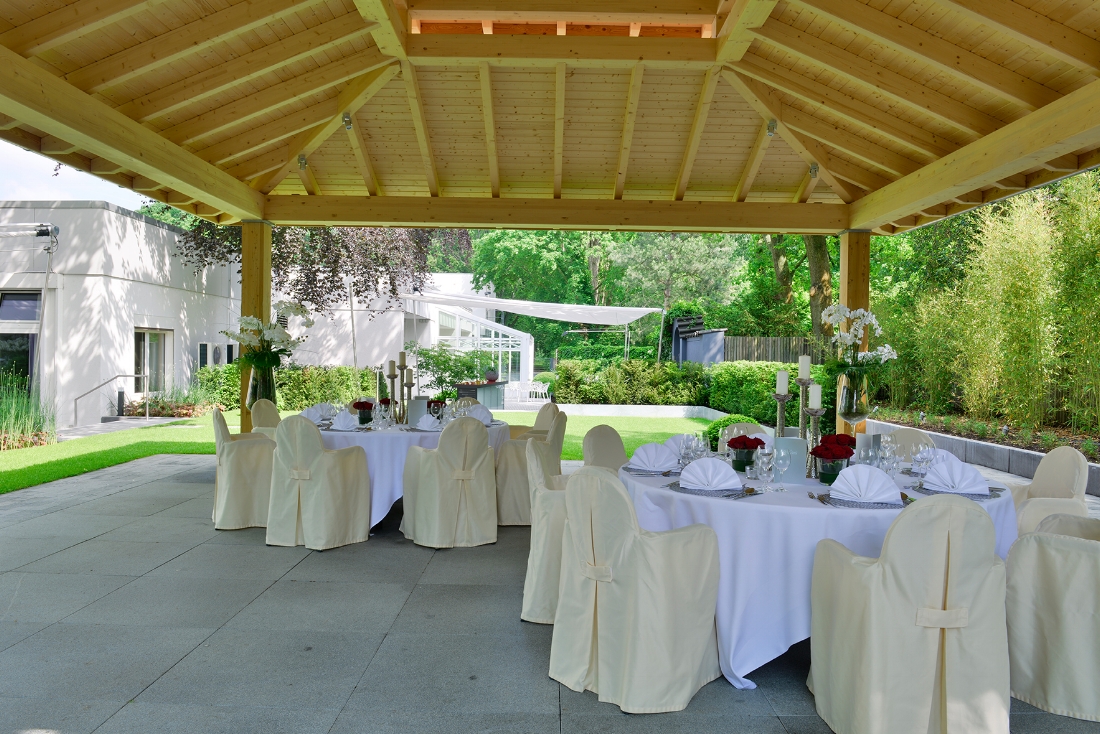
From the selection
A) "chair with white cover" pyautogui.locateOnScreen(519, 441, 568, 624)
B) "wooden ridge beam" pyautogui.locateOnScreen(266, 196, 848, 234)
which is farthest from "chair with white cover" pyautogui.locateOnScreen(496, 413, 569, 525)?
"wooden ridge beam" pyautogui.locateOnScreen(266, 196, 848, 234)

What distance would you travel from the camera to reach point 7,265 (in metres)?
12.3

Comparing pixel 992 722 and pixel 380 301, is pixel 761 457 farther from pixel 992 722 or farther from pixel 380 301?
Result: pixel 380 301

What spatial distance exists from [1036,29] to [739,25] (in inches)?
70.2

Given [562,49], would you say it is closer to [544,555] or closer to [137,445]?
[544,555]

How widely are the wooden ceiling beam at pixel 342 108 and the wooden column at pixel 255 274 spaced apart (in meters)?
0.61

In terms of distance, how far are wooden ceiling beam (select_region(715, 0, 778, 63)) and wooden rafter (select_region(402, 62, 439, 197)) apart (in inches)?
101

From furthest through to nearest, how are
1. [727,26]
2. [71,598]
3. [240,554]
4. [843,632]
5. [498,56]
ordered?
[498,56], [727,26], [240,554], [71,598], [843,632]

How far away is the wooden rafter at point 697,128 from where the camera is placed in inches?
258

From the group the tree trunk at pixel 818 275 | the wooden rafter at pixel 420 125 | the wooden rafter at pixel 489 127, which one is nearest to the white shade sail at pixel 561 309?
the tree trunk at pixel 818 275

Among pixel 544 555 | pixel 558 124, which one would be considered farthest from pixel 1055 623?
pixel 558 124

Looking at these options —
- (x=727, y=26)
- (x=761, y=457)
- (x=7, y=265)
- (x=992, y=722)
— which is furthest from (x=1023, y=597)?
(x=7, y=265)

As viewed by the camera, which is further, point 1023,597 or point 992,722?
point 1023,597

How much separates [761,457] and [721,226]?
5266mm

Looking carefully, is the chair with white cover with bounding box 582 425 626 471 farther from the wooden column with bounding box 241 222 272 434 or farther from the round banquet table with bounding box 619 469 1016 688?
the wooden column with bounding box 241 222 272 434
